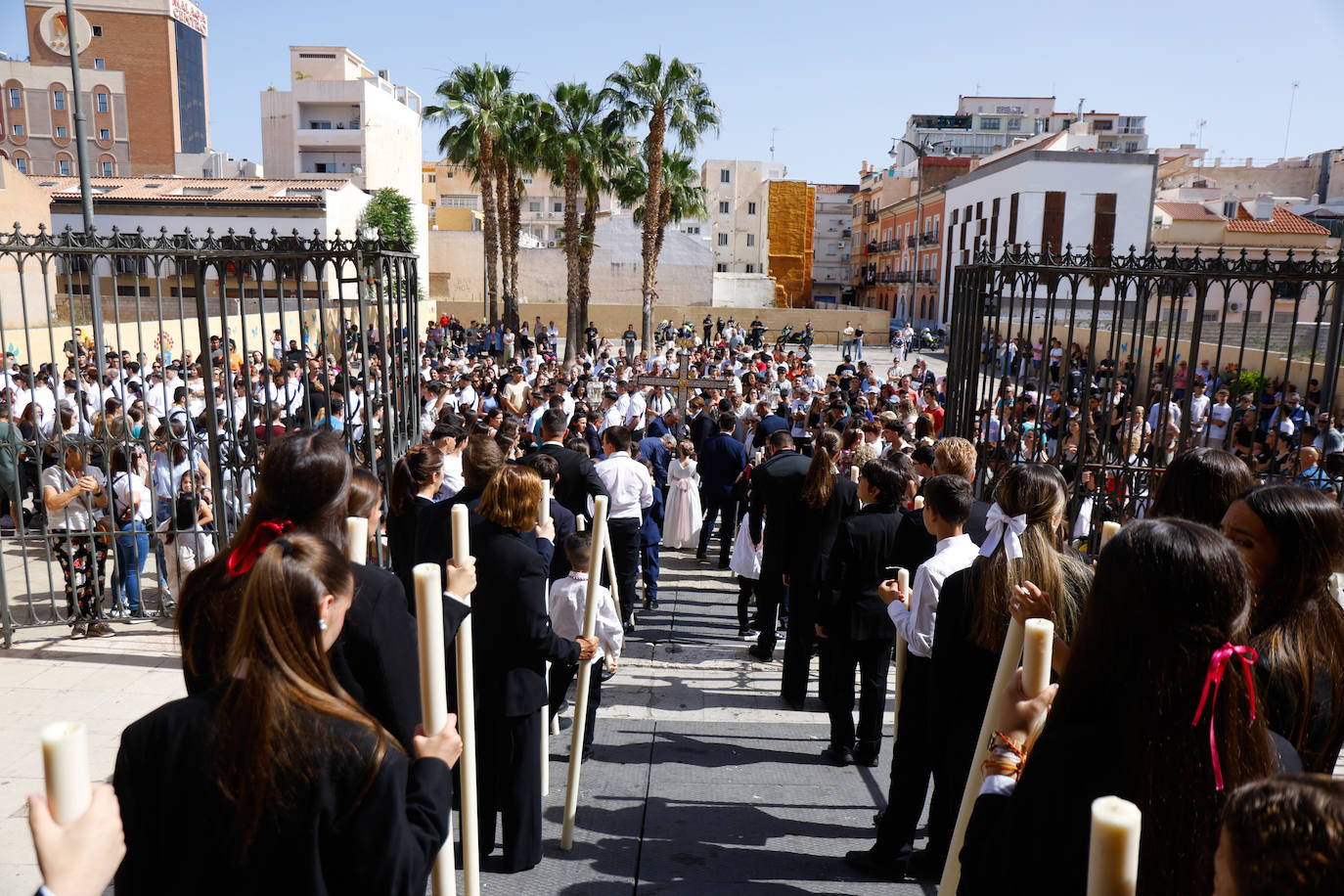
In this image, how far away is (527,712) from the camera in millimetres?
4027

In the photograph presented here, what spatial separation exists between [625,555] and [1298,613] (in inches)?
220

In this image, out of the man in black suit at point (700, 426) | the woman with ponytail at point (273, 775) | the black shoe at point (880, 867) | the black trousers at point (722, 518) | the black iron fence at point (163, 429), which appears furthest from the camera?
the man in black suit at point (700, 426)

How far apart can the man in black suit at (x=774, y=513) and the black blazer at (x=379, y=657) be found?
4108 mm

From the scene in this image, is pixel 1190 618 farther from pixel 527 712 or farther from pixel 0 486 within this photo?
pixel 0 486

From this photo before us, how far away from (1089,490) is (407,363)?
5381 mm

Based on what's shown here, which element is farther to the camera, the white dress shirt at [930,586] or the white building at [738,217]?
the white building at [738,217]

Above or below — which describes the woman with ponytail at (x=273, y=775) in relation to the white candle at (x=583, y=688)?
above

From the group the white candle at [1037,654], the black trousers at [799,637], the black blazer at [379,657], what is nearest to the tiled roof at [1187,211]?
the black trousers at [799,637]

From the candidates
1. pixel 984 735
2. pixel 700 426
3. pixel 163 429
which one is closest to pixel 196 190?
pixel 700 426

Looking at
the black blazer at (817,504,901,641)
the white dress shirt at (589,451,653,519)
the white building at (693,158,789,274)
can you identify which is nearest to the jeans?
the white dress shirt at (589,451,653,519)

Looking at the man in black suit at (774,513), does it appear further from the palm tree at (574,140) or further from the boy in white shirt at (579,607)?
the palm tree at (574,140)

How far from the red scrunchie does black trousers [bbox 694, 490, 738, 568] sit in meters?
7.65

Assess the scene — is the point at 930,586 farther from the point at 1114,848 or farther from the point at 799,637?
the point at 1114,848

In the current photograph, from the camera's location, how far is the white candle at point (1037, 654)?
194 cm
